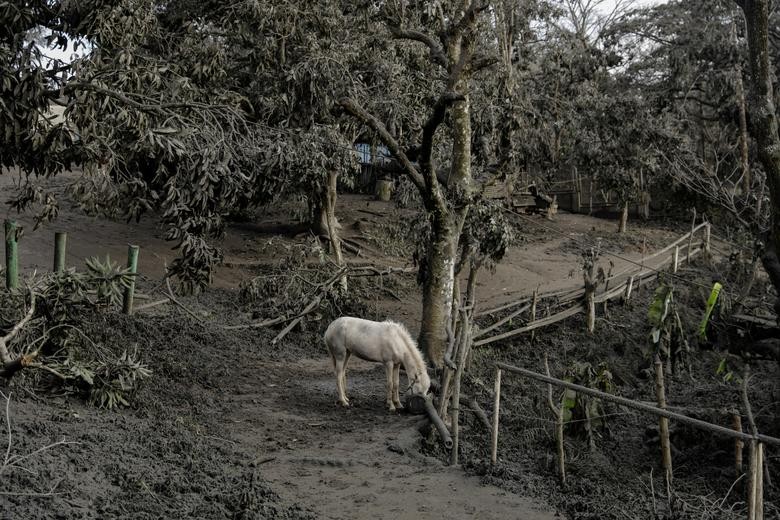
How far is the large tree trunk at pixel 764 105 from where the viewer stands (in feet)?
32.8

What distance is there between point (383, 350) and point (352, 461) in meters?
2.33

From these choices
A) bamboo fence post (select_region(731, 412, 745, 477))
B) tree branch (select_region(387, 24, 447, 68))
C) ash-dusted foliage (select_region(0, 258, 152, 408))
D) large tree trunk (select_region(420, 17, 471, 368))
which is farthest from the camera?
tree branch (select_region(387, 24, 447, 68))

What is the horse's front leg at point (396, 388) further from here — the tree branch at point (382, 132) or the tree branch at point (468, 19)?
the tree branch at point (468, 19)

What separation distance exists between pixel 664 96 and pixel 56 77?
20953 millimetres

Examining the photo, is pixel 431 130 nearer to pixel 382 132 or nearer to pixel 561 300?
pixel 382 132

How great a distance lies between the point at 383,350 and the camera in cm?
1088

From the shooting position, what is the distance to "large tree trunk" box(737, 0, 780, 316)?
10000 mm

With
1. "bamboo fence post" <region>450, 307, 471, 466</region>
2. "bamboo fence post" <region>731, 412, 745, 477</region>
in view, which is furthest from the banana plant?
"bamboo fence post" <region>450, 307, 471, 466</region>

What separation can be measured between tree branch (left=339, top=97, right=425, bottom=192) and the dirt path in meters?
3.18

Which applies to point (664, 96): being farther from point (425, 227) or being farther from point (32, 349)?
point (32, 349)

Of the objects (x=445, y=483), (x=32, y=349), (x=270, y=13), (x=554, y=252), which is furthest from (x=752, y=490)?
(x=554, y=252)

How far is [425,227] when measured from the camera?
1435cm

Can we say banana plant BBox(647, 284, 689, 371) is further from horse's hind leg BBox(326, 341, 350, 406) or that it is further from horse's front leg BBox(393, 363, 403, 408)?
horse's hind leg BBox(326, 341, 350, 406)

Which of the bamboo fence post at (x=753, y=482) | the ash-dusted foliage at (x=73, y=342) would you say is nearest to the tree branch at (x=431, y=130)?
the ash-dusted foliage at (x=73, y=342)
